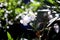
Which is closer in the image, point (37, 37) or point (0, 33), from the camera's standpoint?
point (37, 37)

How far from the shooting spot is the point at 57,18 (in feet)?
5.89

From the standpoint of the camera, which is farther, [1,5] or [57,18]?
[1,5]

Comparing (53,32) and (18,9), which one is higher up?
(18,9)

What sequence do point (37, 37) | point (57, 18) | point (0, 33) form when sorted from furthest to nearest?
1. point (0, 33)
2. point (37, 37)
3. point (57, 18)

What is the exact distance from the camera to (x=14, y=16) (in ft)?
6.61

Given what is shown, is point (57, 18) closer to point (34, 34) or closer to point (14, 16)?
point (34, 34)

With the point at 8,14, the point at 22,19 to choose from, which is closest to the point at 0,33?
the point at 8,14

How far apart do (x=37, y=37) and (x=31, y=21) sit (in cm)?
17

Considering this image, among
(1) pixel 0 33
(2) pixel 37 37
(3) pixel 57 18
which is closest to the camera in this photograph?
(3) pixel 57 18

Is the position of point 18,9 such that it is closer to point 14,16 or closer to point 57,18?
point 14,16

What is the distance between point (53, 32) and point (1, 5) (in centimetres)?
61

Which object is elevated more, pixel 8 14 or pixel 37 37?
pixel 8 14

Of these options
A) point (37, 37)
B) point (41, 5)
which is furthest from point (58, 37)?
point (41, 5)

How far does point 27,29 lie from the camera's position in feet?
6.28
